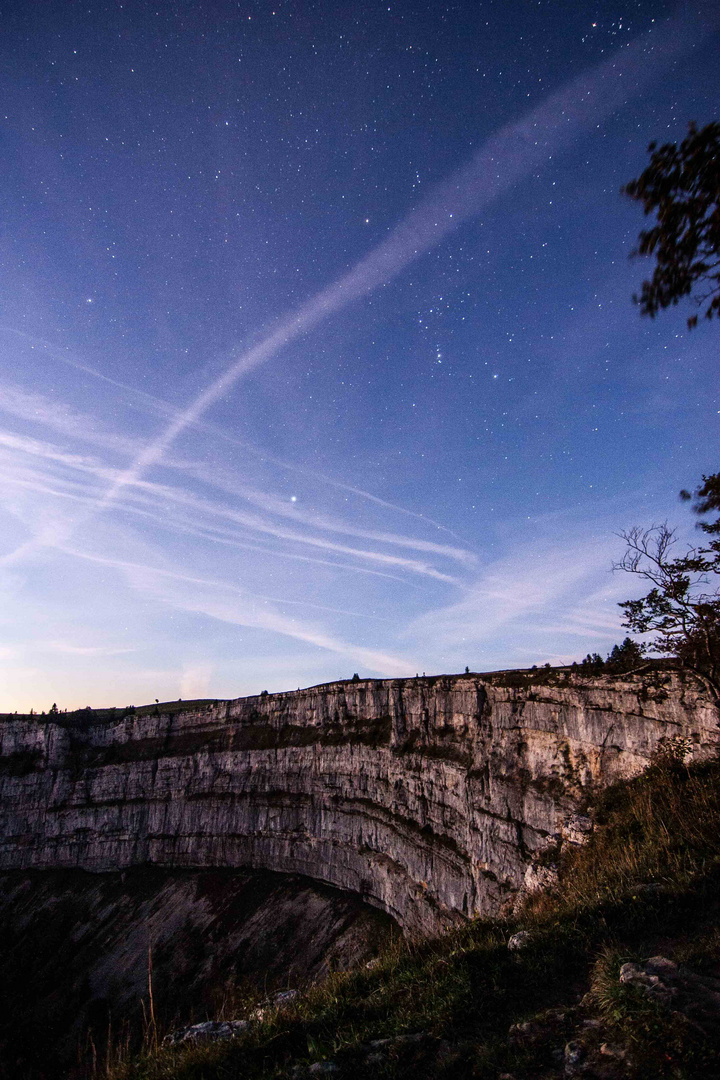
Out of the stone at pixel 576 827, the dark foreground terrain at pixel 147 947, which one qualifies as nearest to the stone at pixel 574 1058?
the stone at pixel 576 827

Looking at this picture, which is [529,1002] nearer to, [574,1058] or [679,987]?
[574,1058]

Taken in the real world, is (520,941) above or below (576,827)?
above

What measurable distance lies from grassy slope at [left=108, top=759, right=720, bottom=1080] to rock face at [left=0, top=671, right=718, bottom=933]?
2.57 m

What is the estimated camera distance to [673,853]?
345 inches

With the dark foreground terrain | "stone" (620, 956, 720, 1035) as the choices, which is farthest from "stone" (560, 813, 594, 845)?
the dark foreground terrain

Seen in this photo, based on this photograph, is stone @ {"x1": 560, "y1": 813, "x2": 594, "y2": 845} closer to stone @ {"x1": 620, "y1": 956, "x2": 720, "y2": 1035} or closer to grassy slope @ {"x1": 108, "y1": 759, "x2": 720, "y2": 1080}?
grassy slope @ {"x1": 108, "y1": 759, "x2": 720, "y2": 1080}

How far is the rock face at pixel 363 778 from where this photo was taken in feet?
87.2

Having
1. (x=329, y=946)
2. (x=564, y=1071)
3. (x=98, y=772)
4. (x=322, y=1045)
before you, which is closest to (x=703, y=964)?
(x=564, y=1071)

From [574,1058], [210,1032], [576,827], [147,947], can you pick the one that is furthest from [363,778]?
[574,1058]

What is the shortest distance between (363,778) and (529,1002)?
47507 mm

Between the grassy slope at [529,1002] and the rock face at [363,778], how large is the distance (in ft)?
8.44

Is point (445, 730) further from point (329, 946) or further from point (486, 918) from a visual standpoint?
point (486, 918)

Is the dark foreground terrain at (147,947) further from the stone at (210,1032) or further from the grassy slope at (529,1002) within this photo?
the grassy slope at (529,1002)

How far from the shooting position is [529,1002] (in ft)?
19.0
